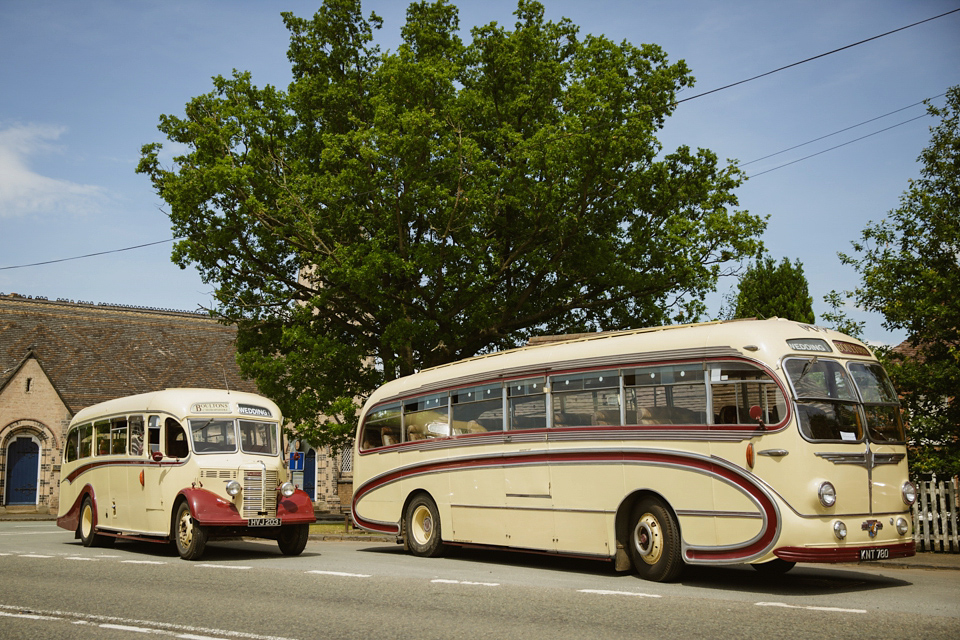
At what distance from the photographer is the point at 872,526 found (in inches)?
437

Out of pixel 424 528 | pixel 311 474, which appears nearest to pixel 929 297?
pixel 424 528

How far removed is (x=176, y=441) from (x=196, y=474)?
90 cm

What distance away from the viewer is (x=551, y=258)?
86.9 feet

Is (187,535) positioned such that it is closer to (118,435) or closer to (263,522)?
(263,522)

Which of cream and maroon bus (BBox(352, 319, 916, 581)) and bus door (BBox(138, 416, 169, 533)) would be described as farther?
bus door (BBox(138, 416, 169, 533))

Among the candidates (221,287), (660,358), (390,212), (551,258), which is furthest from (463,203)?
(660,358)

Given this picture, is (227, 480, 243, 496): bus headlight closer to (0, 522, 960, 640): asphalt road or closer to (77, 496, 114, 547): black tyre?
(0, 522, 960, 640): asphalt road

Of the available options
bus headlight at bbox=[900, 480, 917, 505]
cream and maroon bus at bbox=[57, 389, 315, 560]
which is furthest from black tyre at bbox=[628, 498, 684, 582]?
cream and maroon bus at bbox=[57, 389, 315, 560]

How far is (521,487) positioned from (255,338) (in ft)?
50.9

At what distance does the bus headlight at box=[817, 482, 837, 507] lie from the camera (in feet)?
35.2

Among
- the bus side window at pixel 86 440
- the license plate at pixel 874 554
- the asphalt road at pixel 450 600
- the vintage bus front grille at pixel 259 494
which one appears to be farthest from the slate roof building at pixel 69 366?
the license plate at pixel 874 554

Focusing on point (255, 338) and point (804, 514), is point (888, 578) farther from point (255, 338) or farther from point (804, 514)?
point (255, 338)

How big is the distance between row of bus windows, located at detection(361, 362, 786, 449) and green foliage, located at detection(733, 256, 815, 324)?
21.2 m

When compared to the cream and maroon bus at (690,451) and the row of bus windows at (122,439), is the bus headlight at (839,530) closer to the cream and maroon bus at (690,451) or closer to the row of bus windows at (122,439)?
the cream and maroon bus at (690,451)
